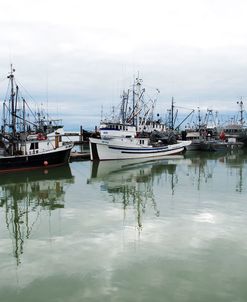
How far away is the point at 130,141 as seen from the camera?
146 feet

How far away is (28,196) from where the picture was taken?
68.3 ft

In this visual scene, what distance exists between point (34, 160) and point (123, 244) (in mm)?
21305

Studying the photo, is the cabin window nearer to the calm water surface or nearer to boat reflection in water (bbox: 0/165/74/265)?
boat reflection in water (bbox: 0/165/74/265)

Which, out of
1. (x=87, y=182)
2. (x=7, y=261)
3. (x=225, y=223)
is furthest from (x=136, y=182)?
(x=7, y=261)

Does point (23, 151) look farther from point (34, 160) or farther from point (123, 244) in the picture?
point (123, 244)

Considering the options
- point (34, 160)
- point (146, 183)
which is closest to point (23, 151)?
point (34, 160)

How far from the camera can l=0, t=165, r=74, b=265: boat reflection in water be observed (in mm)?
13984

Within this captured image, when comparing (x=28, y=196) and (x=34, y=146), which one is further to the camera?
(x=34, y=146)

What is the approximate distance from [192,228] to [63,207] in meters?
6.99

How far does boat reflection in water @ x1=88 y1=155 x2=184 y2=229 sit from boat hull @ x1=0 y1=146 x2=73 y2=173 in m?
3.43

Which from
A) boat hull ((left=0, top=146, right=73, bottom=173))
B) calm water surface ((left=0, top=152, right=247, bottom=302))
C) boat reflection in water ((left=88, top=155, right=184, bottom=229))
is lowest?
calm water surface ((left=0, top=152, right=247, bottom=302))

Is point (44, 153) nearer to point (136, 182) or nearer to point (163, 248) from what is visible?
point (136, 182)

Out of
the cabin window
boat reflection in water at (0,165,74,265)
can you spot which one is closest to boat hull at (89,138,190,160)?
the cabin window

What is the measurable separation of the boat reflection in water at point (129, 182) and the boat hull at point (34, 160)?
343 cm
